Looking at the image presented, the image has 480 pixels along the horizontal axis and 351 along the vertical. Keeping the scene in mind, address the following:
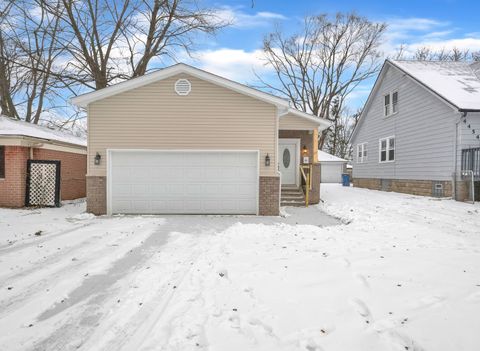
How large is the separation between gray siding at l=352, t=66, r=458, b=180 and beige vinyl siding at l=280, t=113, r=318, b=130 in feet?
18.0

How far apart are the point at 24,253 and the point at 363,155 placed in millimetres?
19973

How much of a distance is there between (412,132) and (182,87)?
38.2ft

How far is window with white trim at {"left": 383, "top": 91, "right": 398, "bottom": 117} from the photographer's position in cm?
1722

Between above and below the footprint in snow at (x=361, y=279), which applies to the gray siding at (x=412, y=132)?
above

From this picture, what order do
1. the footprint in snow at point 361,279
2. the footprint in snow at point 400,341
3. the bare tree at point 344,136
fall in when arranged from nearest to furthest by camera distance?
the footprint in snow at point 400,341 < the footprint in snow at point 361,279 < the bare tree at point 344,136

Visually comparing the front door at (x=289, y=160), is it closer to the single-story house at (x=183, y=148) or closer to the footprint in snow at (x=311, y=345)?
the single-story house at (x=183, y=148)

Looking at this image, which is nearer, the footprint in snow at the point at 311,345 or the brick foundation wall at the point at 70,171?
the footprint in snow at the point at 311,345

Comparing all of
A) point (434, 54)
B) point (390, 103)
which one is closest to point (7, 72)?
point (390, 103)

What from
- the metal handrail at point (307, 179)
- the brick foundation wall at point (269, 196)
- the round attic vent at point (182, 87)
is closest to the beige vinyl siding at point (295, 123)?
the metal handrail at point (307, 179)

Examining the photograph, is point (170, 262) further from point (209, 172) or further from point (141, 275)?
point (209, 172)

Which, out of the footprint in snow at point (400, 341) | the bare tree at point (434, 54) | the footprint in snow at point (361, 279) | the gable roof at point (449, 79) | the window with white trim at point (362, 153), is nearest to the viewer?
the footprint in snow at point (400, 341)

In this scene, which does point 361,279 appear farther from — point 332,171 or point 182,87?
point 332,171

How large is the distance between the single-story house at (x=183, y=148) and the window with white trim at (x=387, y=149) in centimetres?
1031

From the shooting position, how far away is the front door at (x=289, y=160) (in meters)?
13.8
